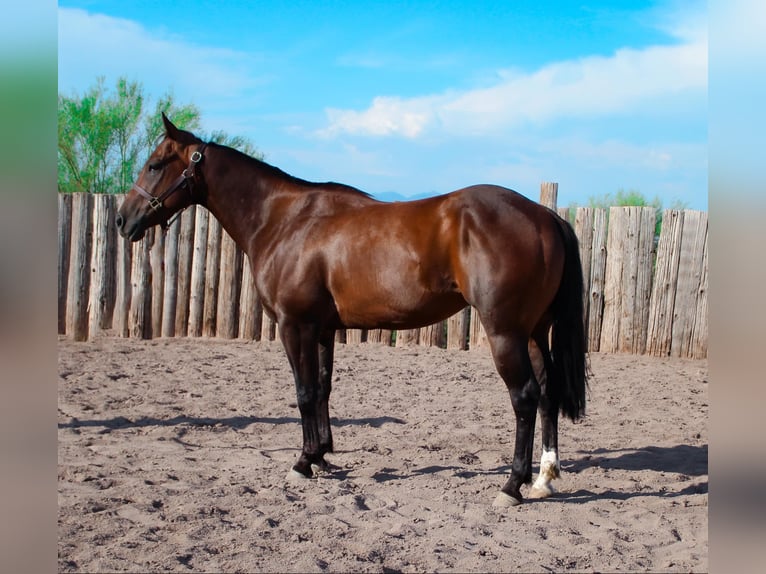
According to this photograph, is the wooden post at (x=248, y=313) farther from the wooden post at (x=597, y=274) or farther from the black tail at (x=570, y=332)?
the black tail at (x=570, y=332)

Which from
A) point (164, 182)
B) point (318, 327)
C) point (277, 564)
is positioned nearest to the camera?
point (277, 564)

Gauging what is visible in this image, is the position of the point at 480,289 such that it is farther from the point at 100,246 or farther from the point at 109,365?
the point at 100,246

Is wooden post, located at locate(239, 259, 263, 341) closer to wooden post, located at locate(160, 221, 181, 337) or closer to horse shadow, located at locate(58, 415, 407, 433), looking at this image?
wooden post, located at locate(160, 221, 181, 337)

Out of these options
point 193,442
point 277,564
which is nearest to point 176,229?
point 193,442

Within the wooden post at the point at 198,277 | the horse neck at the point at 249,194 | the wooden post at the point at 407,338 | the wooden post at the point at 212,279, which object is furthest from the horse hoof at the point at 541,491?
the wooden post at the point at 198,277

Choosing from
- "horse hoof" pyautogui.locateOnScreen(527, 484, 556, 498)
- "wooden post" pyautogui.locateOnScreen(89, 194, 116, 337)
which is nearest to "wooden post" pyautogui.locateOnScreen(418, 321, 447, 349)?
"wooden post" pyautogui.locateOnScreen(89, 194, 116, 337)

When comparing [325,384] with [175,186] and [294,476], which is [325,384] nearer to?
[294,476]

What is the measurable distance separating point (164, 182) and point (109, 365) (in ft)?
12.3

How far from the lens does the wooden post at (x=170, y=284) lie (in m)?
9.32

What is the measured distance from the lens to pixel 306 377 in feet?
15.1

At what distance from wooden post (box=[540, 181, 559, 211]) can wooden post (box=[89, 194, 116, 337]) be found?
18.6ft

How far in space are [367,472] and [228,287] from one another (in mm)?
5096

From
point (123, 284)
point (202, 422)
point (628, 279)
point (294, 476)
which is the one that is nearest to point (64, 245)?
point (123, 284)
